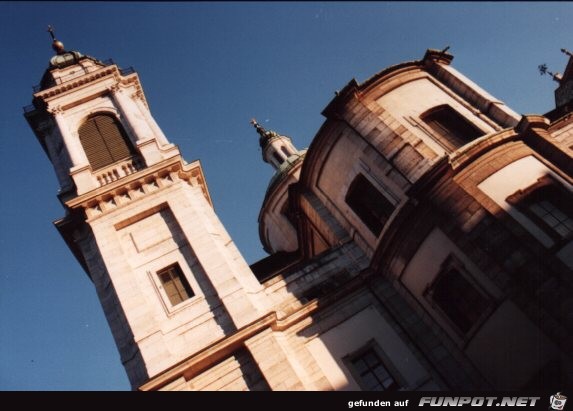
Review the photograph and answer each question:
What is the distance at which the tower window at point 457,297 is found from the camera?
40.7ft

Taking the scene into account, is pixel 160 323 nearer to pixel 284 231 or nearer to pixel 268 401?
pixel 268 401

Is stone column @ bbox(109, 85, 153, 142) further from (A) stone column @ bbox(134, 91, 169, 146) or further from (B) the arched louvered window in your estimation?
(B) the arched louvered window

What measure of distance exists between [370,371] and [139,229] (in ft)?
29.6

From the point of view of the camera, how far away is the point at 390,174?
563 inches

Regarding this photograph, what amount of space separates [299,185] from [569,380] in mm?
11528

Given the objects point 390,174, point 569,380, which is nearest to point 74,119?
point 390,174

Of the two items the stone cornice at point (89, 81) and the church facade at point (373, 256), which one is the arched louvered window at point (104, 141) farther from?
the stone cornice at point (89, 81)

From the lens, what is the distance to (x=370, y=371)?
13.0m

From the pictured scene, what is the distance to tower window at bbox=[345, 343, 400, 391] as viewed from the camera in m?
12.7

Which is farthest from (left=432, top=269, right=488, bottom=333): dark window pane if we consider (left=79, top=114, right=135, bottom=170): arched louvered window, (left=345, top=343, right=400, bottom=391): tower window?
→ (left=79, top=114, right=135, bottom=170): arched louvered window

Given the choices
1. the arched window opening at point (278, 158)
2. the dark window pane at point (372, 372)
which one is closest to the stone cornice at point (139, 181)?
the dark window pane at point (372, 372)

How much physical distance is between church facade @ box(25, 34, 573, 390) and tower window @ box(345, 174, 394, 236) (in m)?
0.06

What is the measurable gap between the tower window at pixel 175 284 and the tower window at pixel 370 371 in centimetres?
538

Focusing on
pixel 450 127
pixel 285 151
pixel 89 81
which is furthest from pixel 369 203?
pixel 285 151
